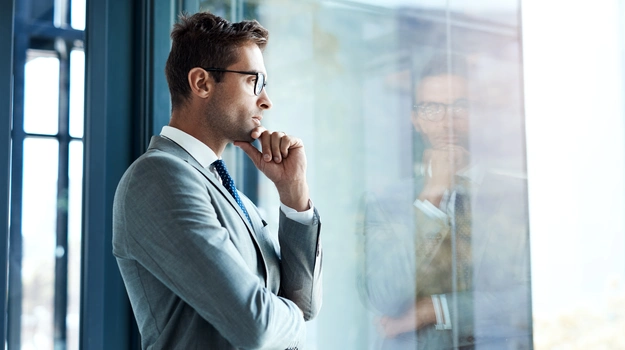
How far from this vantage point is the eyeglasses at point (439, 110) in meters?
1.34

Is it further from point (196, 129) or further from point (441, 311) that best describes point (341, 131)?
point (441, 311)

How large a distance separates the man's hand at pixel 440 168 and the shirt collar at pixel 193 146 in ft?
1.63

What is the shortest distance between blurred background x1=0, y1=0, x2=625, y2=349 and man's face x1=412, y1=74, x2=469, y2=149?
1.0 inches

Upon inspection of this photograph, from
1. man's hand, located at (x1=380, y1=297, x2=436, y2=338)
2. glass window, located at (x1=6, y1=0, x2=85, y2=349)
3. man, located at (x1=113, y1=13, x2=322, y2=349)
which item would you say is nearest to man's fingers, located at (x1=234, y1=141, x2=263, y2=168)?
man, located at (x1=113, y1=13, x2=322, y2=349)

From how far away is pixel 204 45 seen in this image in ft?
4.96

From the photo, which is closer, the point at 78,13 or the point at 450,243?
the point at 450,243

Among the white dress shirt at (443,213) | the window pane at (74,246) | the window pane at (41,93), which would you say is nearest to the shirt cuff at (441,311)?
the white dress shirt at (443,213)

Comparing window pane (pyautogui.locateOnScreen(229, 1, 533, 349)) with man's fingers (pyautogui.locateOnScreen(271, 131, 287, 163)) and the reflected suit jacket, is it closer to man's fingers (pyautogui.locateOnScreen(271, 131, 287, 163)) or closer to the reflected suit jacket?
the reflected suit jacket

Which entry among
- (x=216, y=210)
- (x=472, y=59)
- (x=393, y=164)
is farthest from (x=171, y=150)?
(x=472, y=59)

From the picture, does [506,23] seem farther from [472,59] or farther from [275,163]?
[275,163]

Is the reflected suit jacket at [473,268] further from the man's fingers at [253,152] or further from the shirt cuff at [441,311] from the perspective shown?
the man's fingers at [253,152]

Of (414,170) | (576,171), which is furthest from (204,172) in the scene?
(576,171)

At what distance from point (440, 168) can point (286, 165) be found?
373mm

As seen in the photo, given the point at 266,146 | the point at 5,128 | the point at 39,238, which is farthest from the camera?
the point at 39,238
